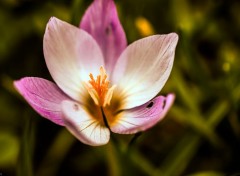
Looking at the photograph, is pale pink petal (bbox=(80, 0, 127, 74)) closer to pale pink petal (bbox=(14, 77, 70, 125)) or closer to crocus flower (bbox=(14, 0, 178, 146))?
crocus flower (bbox=(14, 0, 178, 146))

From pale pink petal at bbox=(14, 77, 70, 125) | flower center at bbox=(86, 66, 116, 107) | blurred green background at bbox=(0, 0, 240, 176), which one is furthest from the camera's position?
blurred green background at bbox=(0, 0, 240, 176)

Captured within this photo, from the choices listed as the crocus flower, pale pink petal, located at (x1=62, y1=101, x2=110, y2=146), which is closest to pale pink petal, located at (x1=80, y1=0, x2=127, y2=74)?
the crocus flower

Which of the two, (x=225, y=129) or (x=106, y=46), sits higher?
(x=106, y=46)

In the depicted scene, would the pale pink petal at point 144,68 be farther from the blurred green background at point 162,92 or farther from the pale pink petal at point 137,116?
the blurred green background at point 162,92

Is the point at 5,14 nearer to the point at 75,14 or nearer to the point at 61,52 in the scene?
the point at 75,14

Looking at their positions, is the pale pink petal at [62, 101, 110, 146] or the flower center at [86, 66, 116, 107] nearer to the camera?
the pale pink petal at [62, 101, 110, 146]

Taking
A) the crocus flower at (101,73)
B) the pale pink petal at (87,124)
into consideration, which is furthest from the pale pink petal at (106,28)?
the pale pink petal at (87,124)

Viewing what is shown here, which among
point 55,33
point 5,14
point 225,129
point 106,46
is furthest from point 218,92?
point 5,14

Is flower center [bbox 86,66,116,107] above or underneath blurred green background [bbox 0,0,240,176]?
above
